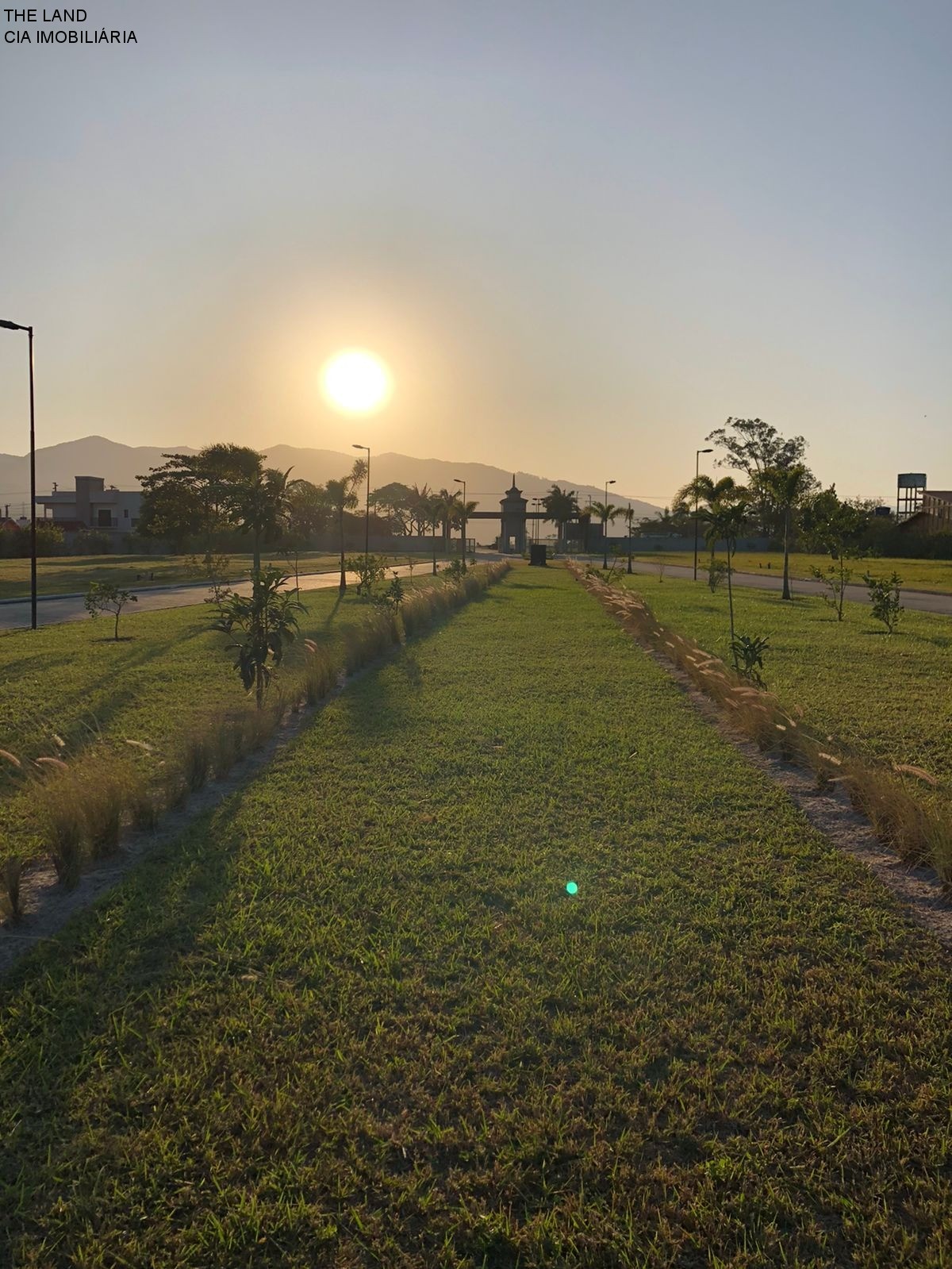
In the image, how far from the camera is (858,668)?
13453 millimetres

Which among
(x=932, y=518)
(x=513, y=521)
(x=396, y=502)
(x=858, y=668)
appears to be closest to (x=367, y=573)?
(x=858, y=668)

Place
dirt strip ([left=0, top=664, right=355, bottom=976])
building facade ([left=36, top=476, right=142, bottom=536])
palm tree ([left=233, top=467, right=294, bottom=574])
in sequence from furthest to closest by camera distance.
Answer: building facade ([left=36, top=476, right=142, bottom=536]) < palm tree ([left=233, top=467, right=294, bottom=574]) < dirt strip ([left=0, top=664, right=355, bottom=976])

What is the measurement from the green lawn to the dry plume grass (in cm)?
2311

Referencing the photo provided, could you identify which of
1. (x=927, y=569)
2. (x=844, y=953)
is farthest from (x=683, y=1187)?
(x=927, y=569)

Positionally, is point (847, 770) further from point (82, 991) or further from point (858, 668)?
point (858, 668)

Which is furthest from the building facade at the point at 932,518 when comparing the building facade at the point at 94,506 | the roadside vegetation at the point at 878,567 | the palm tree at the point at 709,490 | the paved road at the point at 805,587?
the building facade at the point at 94,506

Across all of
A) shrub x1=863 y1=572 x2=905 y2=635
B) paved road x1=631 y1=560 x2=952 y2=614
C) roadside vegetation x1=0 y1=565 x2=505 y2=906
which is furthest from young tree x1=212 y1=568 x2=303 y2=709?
paved road x1=631 y1=560 x2=952 y2=614

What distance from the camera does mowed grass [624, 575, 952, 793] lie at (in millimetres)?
8789

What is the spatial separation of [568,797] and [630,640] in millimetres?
11423

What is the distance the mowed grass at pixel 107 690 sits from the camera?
8.02 meters

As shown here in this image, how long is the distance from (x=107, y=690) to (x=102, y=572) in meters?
34.5

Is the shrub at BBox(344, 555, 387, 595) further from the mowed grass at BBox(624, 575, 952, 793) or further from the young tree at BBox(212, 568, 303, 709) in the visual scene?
the young tree at BBox(212, 568, 303, 709)

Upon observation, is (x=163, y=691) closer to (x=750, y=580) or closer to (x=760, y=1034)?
(x=760, y=1034)

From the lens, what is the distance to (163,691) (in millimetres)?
11602
